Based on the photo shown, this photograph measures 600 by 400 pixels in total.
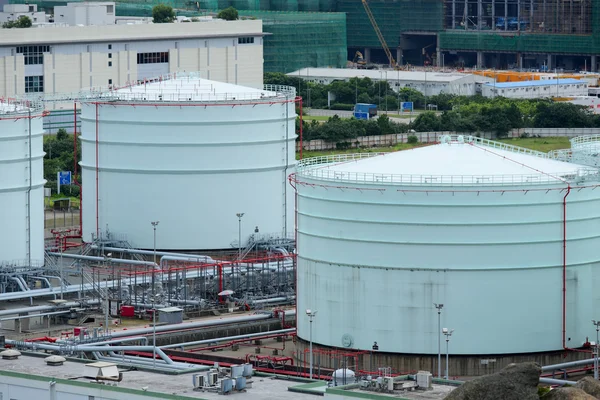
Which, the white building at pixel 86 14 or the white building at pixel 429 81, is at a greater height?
the white building at pixel 86 14

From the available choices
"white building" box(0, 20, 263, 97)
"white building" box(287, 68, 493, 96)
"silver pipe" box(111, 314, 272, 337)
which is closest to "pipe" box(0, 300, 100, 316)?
"silver pipe" box(111, 314, 272, 337)

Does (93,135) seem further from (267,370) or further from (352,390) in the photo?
(352,390)

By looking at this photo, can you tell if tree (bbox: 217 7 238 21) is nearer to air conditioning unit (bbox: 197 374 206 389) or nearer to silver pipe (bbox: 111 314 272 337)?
silver pipe (bbox: 111 314 272 337)

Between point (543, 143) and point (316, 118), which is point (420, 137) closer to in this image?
point (543, 143)

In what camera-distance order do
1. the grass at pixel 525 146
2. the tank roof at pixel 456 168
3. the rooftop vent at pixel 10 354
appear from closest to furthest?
1. the rooftop vent at pixel 10 354
2. the tank roof at pixel 456 168
3. the grass at pixel 525 146

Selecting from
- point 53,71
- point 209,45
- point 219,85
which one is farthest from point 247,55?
point 219,85

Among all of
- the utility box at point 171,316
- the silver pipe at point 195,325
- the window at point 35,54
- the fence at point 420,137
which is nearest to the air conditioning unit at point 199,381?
the silver pipe at point 195,325

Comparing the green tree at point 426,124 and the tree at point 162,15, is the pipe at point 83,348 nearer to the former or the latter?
the green tree at point 426,124
